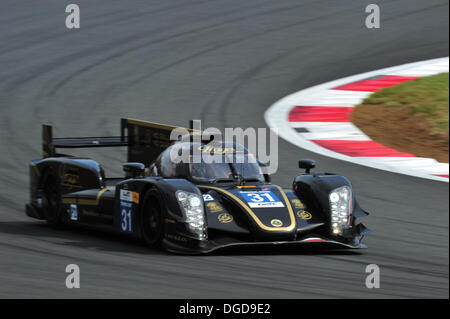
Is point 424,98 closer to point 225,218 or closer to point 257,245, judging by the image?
point 225,218

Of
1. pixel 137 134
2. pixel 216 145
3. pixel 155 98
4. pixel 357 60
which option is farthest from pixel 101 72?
pixel 216 145

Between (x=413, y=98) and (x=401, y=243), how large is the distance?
666 cm

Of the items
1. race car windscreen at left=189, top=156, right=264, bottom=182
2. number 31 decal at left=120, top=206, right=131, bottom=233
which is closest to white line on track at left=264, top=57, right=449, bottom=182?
race car windscreen at left=189, top=156, right=264, bottom=182

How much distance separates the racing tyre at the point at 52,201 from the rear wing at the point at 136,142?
0.44 meters

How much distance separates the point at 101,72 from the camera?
16.2 metres

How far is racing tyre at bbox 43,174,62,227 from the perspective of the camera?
915 cm

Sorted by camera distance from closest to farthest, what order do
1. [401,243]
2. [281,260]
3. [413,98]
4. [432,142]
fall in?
[281,260], [401,243], [432,142], [413,98]

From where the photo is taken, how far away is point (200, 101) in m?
14.7

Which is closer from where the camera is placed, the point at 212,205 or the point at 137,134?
the point at 212,205

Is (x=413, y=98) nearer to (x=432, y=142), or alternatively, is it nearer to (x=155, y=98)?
(x=432, y=142)

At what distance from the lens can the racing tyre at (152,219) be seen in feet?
24.3

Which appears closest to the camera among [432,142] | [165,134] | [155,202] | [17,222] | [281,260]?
[281,260]

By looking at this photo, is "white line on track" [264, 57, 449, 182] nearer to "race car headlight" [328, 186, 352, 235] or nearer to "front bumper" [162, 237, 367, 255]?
"race car headlight" [328, 186, 352, 235]

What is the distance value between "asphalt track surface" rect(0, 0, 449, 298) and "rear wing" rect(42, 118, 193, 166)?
797 mm
